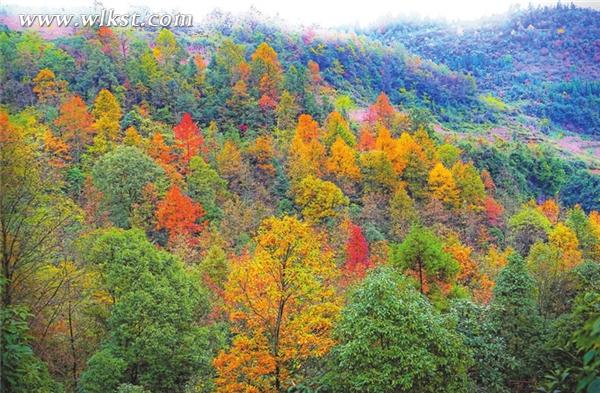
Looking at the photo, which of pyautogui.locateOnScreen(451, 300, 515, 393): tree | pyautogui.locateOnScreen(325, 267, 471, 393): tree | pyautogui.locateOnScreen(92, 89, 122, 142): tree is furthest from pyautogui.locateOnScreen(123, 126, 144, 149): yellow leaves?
pyautogui.locateOnScreen(325, 267, 471, 393): tree

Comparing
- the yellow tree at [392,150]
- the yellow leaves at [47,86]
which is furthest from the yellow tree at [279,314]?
the yellow leaves at [47,86]

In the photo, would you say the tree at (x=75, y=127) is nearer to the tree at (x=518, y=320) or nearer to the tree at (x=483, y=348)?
the tree at (x=483, y=348)

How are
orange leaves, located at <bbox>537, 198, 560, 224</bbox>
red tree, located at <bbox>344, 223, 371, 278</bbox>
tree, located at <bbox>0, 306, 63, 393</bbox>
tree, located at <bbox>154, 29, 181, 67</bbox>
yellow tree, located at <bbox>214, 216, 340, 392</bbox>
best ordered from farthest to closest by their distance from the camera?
tree, located at <bbox>154, 29, 181, 67</bbox> < orange leaves, located at <bbox>537, 198, 560, 224</bbox> < red tree, located at <bbox>344, 223, 371, 278</bbox> < yellow tree, located at <bbox>214, 216, 340, 392</bbox> < tree, located at <bbox>0, 306, 63, 393</bbox>

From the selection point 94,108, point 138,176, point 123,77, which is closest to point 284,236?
point 138,176

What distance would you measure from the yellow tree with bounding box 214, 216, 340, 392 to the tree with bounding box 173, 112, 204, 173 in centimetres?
4021

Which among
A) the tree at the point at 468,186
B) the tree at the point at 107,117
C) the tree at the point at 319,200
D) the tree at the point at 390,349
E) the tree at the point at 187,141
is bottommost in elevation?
the tree at the point at 468,186

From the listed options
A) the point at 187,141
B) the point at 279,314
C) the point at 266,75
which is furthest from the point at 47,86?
the point at 279,314

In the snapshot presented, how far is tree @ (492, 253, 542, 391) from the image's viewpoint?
2275 cm

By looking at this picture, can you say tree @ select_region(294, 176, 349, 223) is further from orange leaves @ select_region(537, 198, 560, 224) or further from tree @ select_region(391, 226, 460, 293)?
orange leaves @ select_region(537, 198, 560, 224)

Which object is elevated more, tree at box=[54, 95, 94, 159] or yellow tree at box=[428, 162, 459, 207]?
tree at box=[54, 95, 94, 159]

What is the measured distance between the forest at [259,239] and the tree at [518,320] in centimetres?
9

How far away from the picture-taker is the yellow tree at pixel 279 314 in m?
18.9

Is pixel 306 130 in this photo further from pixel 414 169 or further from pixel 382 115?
pixel 382 115

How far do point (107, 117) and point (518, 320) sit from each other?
49080 millimetres
